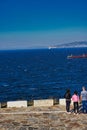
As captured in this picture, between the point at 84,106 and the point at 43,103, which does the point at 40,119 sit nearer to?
the point at 84,106

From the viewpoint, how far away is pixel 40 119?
21.3 metres

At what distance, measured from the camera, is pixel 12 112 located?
23578 millimetres

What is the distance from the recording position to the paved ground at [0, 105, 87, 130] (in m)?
19.5

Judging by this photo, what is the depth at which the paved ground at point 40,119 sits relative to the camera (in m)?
19.5

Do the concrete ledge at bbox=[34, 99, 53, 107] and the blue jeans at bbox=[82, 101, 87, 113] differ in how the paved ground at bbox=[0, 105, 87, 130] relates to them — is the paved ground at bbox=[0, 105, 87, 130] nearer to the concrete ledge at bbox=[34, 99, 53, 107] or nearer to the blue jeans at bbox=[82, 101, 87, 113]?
the blue jeans at bbox=[82, 101, 87, 113]

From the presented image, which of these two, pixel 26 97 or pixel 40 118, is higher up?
pixel 40 118

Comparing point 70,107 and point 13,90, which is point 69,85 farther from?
point 70,107

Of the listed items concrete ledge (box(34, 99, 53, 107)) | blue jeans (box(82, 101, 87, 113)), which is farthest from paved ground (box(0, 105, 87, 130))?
concrete ledge (box(34, 99, 53, 107))

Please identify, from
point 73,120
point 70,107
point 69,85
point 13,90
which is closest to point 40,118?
point 73,120

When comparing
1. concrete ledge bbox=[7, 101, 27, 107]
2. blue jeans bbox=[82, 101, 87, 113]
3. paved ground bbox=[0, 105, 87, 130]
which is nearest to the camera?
paved ground bbox=[0, 105, 87, 130]

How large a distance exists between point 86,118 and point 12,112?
4798 mm

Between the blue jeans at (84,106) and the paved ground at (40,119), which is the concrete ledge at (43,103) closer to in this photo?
the paved ground at (40,119)

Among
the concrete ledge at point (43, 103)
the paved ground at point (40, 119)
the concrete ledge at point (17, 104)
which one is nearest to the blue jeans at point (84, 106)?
the paved ground at point (40, 119)

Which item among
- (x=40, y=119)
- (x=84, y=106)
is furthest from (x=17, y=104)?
(x=84, y=106)
